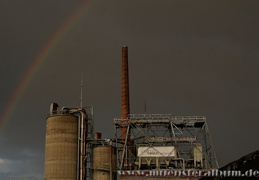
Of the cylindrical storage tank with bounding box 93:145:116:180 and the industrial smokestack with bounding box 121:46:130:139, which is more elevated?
the industrial smokestack with bounding box 121:46:130:139

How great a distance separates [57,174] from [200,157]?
25624 millimetres

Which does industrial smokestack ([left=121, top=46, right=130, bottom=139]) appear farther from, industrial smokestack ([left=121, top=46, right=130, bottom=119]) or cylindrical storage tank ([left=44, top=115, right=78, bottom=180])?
cylindrical storage tank ([left=44, top=115, right=78, bottom=180])

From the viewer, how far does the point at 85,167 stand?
206ft

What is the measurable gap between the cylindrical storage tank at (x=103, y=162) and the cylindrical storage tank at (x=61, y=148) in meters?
10.1

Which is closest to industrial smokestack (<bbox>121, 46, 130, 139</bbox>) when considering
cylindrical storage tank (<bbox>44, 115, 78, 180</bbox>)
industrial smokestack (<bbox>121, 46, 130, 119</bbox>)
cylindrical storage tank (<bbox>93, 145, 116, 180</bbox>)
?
industrial smokestack (<bbox>121, 46, 130, 119</bbox>)

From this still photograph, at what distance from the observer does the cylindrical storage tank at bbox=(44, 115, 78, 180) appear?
189 ft

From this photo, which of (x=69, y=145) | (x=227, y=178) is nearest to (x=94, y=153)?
(x=69, y=145)

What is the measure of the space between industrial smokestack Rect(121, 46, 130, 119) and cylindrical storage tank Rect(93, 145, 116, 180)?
26.1ft

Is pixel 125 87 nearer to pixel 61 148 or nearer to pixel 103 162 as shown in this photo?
pixel 103 162

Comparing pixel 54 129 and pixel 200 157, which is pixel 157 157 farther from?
pixel 54 129

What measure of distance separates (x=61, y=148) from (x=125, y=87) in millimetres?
24351

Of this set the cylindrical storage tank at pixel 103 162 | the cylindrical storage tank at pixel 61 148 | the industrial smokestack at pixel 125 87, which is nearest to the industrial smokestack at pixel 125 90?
the industrial smokestack at pixel 125 87

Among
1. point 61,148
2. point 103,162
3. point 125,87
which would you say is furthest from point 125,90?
point 61,148

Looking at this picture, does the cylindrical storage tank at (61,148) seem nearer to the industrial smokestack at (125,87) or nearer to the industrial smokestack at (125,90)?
the industrial smokestack at (125,90)
